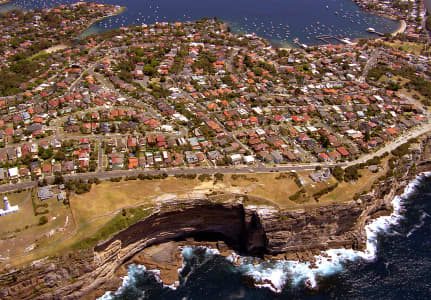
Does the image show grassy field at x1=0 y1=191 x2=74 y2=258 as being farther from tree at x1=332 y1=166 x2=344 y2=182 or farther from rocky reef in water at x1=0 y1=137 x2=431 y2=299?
tree at x1=332 y1=166 x2=344 y2=182

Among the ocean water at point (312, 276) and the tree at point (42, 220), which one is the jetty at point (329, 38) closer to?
the ocean water at point (312, 276)

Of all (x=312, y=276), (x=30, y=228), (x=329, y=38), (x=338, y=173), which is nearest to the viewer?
(x=30, y=228)

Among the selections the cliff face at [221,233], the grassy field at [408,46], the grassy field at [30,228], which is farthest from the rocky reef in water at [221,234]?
the grassy field at [408,46]

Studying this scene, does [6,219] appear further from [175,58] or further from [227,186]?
[175,58]

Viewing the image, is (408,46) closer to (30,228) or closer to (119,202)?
(119,202)

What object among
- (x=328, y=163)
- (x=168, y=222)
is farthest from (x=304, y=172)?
(x=168, y=222)

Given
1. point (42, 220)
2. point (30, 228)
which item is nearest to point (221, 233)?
point (42, 220)

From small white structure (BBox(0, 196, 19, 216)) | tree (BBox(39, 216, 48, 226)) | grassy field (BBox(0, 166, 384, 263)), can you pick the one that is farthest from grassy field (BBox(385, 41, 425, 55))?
small white structure (BBox(0, 196, 19, 216))
